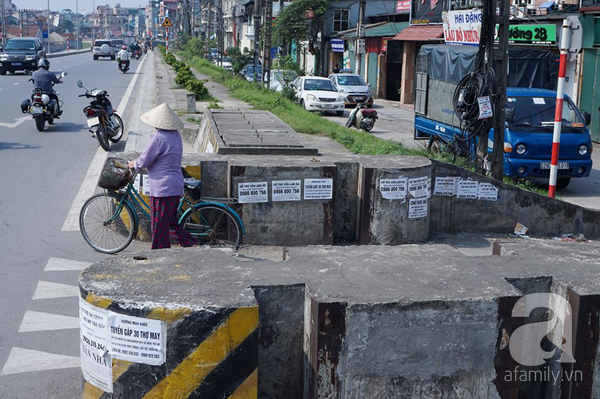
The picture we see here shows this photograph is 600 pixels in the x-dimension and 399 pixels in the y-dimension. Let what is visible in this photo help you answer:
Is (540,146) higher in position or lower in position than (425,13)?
lower

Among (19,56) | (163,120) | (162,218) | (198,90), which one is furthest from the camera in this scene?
(19,56)

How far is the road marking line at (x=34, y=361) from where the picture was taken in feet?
18.1

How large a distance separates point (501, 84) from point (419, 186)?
3.53 meters

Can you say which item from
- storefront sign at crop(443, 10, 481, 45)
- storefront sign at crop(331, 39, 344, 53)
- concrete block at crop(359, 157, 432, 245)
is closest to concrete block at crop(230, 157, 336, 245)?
concrete block at crop(359, 157, 432, 245)

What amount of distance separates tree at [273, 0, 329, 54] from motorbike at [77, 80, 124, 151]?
37.9 m

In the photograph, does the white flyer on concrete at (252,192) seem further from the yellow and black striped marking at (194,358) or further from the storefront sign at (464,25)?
the storefront sign at (464,25)

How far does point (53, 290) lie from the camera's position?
7.23 meters

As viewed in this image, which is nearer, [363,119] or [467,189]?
[467,189]

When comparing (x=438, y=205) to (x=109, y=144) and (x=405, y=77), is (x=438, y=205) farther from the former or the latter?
(x=405, y=77)

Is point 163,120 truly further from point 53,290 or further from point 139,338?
point 139,338

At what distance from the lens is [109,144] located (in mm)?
16125

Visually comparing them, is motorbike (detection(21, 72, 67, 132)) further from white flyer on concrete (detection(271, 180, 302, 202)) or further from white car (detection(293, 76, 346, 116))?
white car (detection(293, 76, 346, 116))

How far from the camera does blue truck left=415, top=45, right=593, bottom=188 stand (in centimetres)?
1435

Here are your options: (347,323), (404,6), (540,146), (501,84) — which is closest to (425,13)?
(404,6)
